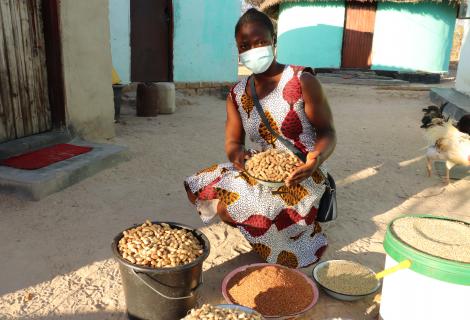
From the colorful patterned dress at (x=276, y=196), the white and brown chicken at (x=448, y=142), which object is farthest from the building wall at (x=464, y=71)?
the colorful patterned dress at (x=276, y=196)

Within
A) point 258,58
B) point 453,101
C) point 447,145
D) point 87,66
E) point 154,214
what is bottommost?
point 154,214

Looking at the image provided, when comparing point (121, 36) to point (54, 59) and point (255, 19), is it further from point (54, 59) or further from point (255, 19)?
point (255, 19)

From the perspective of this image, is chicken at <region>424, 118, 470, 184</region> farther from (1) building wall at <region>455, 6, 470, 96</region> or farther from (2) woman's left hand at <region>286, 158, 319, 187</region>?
(1) building wall at <region>455, 6, 470, 96</region>

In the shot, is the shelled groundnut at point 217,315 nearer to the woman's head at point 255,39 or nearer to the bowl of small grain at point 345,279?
the bowl of small grain at point 345,279

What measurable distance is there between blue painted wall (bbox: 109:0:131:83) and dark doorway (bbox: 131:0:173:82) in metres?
0.32

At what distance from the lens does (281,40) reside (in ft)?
55.2

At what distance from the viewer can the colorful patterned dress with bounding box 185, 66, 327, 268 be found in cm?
265

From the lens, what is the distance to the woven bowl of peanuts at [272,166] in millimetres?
2449

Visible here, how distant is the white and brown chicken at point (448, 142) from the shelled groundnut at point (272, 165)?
9.10 feet

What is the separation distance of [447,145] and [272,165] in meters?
2.98

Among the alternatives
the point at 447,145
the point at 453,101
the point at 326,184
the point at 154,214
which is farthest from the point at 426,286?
the point at 453,101

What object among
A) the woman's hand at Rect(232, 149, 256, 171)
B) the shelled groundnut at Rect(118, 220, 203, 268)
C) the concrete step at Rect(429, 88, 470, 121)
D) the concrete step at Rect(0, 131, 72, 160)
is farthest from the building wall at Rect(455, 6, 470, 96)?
the shelled groundnut at Rect(118, 220, 203, 268)

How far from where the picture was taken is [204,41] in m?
10.4

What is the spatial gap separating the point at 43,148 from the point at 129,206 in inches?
64.8
